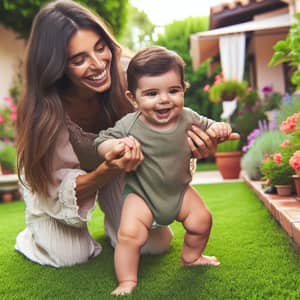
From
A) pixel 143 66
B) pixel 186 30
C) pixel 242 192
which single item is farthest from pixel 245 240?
pixel 186 30

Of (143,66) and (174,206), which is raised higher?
(143,66)

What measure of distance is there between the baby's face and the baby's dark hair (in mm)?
21

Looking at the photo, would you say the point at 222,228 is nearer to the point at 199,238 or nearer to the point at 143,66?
the point at 199,238

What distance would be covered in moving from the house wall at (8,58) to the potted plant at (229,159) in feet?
15.1

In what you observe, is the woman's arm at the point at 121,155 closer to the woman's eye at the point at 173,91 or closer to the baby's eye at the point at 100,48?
the woman's eye at the point at 173,91

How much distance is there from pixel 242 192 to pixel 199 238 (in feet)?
12.0

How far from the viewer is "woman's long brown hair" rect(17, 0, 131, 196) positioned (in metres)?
2.38

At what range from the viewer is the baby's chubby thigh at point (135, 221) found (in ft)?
6.89

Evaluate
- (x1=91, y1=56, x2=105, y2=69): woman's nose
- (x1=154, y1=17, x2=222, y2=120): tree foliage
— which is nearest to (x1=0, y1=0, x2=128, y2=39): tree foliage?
(x1=154, y1=17, x2=222, y2=120): tree foliage

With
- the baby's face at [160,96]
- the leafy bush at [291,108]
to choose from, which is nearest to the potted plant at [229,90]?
the leafy bush at [291,108]

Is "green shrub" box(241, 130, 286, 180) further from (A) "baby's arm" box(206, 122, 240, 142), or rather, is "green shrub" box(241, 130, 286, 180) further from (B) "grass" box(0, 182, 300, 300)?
(A) "baby's arm" box(206, 122, 240, 142)

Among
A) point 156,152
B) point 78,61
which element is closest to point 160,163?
point 156,152

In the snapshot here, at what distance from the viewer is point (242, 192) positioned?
5.86m

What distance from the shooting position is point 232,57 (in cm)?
992
